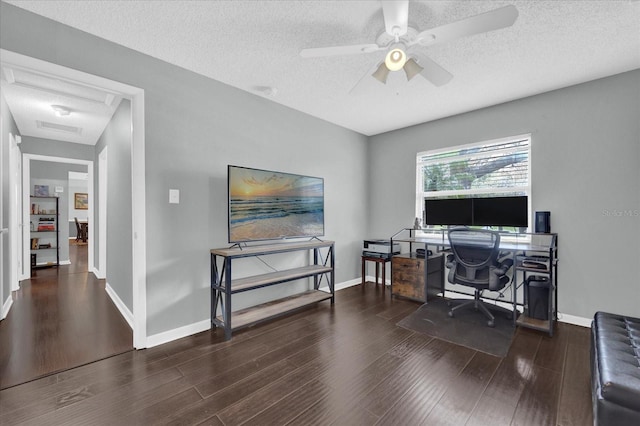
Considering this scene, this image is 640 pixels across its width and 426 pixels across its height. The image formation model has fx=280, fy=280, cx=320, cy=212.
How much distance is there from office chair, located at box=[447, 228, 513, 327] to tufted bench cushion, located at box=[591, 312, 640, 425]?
1.08 m

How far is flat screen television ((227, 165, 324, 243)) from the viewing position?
2846 mm

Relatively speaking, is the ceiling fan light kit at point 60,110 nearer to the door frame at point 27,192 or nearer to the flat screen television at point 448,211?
the door frame at point 27,192

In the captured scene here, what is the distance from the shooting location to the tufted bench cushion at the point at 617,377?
1236 mm

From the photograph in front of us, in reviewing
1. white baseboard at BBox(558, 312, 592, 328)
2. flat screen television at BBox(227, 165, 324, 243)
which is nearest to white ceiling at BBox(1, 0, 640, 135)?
flat screen television at BBox(227, 165, 324, 243)

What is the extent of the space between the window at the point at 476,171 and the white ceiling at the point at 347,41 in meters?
0.63

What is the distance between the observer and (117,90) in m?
2.35

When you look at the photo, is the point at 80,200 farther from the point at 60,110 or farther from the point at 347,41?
the point at 347,41

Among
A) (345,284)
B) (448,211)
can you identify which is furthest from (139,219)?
(448,211)

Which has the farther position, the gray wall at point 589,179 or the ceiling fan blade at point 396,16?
the gray wall at point 589,179

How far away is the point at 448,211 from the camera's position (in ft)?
12.6

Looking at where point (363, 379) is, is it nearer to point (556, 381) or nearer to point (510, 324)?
point (556, 381)

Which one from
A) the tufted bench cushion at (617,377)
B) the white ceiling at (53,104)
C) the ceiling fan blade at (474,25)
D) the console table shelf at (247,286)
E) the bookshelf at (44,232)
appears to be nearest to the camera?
the tufted bench cushion at (617,377)

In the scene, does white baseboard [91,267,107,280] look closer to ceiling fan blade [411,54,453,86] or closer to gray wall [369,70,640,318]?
ceiling fan blade [411,54,453,86]

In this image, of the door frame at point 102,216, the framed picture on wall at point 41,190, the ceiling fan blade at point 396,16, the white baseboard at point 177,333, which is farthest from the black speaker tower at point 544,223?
the framed picture on wall at point 41,190
